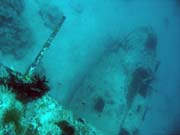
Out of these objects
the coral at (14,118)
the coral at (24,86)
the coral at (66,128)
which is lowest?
the coral at (14,118)

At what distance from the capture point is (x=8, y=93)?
332 cm

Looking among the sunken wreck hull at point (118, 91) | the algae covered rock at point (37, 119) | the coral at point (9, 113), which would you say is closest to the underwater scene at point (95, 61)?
the sunken wreck hull at point (118, 91)

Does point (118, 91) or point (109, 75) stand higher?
point (109, 75)

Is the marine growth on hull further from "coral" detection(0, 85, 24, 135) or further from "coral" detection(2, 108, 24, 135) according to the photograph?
"coral" detection(2, 108, 24, 135)

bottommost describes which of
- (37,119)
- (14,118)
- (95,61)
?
(14,118)

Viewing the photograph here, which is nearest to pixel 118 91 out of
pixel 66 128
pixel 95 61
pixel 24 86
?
pixel 95 61

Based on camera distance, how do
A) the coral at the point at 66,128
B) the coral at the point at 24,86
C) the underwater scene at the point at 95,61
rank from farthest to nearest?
the underwater scene at the point at 95,61 < the coral at the point at 66,128 < the coral at the point at 24,86

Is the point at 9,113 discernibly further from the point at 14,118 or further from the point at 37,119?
the point at 37,119

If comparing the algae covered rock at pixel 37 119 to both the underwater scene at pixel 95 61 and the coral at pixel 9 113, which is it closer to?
the coral at pixel 9 113

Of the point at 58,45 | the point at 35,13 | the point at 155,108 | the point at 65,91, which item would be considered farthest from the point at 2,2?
the point at 155,108

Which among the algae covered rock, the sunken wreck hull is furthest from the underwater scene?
the algae covered rock

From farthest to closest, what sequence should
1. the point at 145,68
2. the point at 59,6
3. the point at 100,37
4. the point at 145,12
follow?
the point at 145,12
the point at 100,37
the point at 59,6
the point at 145,68

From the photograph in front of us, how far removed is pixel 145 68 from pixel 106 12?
3835 mm

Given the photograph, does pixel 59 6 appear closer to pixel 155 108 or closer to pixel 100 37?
pixel 100 37
